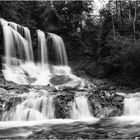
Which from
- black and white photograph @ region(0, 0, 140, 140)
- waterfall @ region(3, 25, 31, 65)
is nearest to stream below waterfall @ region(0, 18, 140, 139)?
black and white photograph @ region(0, 0, 140, 140)

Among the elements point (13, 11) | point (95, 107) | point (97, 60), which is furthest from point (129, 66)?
point (13, 11)

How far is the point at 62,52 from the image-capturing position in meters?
27.1

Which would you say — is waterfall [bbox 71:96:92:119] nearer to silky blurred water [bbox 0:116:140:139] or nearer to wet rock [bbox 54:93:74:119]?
wet rock [bbox 54:93:74:119]

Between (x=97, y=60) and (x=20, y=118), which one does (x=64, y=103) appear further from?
(x=97, y=60)

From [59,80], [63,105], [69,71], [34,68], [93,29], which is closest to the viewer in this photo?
[63,105]

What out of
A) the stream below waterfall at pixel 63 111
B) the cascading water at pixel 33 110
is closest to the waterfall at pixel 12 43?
the stream below waterfall at pixel 63 111

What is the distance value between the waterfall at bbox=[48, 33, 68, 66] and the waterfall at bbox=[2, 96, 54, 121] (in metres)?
13.9

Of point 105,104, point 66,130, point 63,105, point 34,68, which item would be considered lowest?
point 66,130

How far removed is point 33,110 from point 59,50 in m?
15.3

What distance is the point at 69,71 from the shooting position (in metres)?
25.3

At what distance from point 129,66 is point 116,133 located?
13.0m

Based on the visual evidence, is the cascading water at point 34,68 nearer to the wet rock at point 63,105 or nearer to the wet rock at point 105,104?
the wet rock at point 63,105

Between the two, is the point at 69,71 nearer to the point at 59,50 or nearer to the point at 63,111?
the point at 59,50

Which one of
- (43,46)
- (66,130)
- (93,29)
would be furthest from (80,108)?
(93,29)
